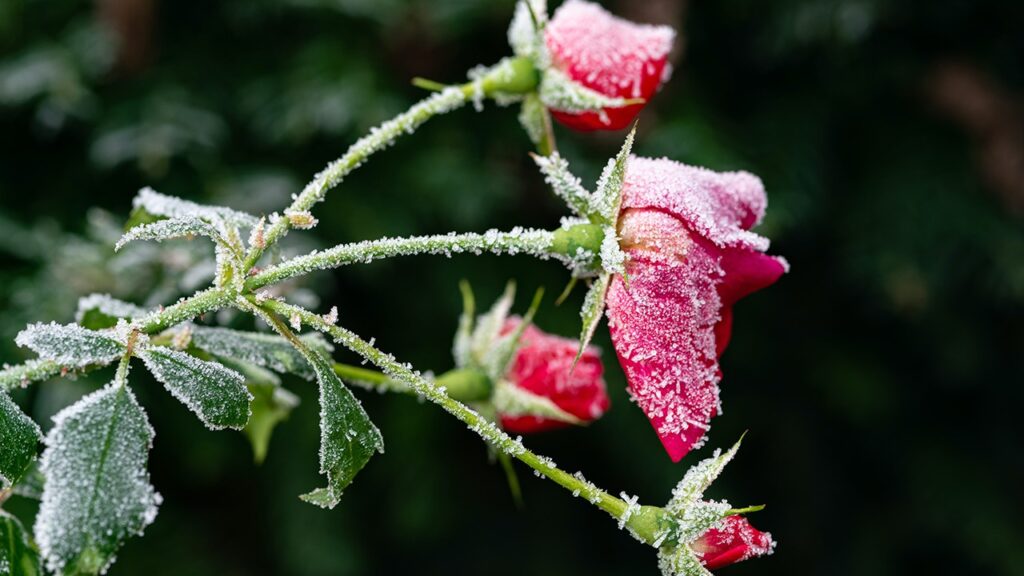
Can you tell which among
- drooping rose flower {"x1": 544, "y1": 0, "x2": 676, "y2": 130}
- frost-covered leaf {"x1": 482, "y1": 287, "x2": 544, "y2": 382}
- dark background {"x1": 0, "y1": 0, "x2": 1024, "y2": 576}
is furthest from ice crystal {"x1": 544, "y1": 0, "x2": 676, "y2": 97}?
dark background {"x1": 0, "y1": 0, "x2": 1024, "y2": 576}

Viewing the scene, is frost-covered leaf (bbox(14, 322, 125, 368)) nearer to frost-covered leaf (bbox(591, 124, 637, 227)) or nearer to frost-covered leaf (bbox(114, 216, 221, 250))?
frost-covered leaf (bbox(114, 216, 221, 250))

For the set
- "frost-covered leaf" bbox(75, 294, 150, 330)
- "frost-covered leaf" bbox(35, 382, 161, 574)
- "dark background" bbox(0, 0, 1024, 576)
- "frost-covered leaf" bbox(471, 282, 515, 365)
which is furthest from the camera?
"dark background" bbox(0, 0, 1024, 576)

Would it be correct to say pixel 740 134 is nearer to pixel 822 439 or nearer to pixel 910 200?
pixel 910 200

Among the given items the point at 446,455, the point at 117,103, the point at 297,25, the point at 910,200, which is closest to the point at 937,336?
the point at 910,200

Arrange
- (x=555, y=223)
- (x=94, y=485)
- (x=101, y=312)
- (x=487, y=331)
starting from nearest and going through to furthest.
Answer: (x=94, y=485) < (x=101, y=312) < (x=487, y=331) < (x=555, y=223)

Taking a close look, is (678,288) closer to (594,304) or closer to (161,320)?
(594,304)

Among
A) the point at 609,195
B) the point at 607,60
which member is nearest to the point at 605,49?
the point at 607,60

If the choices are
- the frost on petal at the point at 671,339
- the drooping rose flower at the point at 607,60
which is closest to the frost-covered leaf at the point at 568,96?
the drooping rose flower at the point at 607,60

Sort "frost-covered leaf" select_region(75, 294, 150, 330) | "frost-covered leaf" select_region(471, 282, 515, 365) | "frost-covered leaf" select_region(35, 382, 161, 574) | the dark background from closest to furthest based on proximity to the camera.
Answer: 1. "frost-covered leaf" select_region(35, 382, 161, 574)
2. "frost-covered leaf" select_region(75, 294, 150, 330)
3. "frost-covered leaf" select_region(471, 282, 515, 365)
4. the dark background

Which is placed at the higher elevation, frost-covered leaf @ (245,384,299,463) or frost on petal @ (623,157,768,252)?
frost on petal @ (623,157,768,252)
